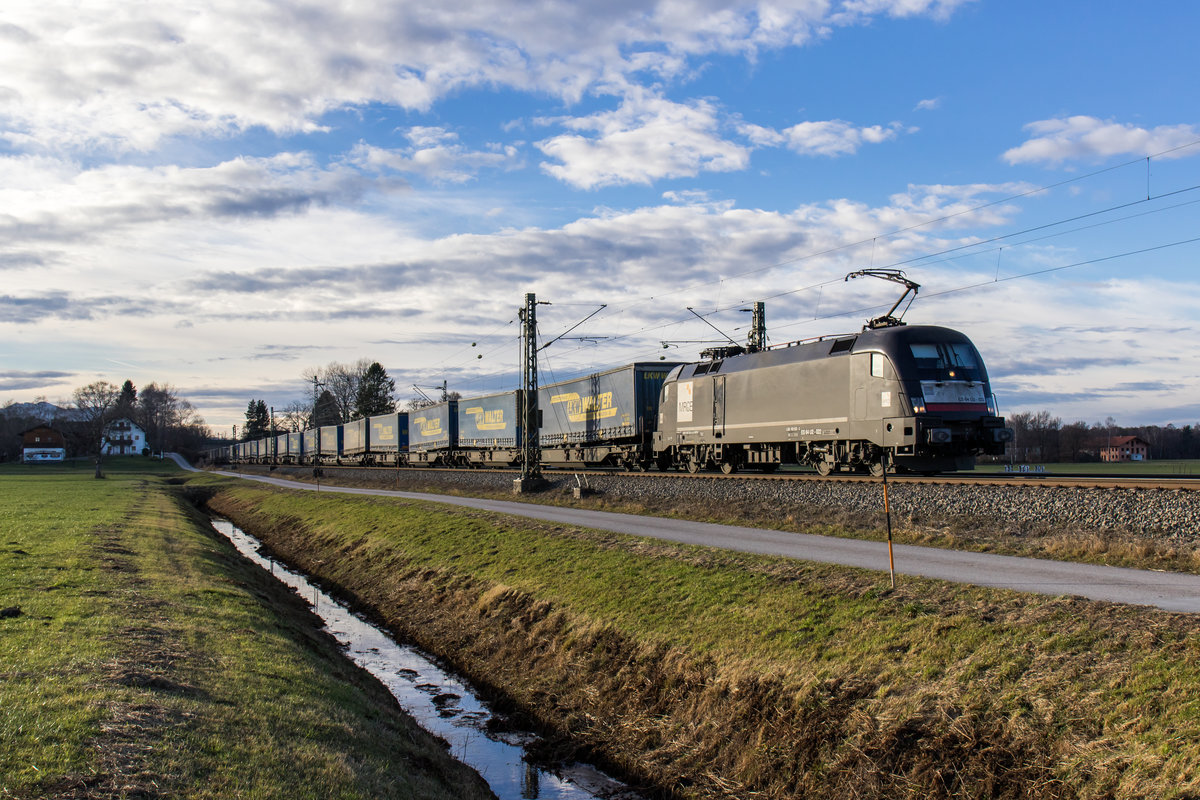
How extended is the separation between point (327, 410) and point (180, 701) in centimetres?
12182

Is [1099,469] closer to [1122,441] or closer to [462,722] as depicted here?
[462,722]

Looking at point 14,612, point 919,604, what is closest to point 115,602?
point 14,612

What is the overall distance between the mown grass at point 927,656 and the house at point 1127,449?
352ft

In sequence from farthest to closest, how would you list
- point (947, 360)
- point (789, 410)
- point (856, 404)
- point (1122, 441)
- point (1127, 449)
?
point (1127, 449), point (1122, 441), point (789, 410), point (856, 404), point (947, 360)

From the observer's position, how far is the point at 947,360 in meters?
19.3

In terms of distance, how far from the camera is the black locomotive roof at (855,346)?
63.3 feet

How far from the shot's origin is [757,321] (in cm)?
3834

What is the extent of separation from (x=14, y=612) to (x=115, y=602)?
1409mm

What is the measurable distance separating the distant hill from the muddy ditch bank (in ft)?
505

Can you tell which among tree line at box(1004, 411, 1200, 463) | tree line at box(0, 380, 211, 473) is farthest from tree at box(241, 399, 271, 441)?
tree line at box(1004, 411, 1200, 463)

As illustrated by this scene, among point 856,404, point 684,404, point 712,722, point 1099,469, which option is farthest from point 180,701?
point 1099,469

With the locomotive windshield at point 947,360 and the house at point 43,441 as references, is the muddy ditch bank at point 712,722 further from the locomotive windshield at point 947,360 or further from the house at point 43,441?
the house at point 43,441

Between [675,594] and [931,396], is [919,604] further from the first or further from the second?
[931,396]

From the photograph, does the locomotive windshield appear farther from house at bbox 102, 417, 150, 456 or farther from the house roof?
house at bbox 102, 417, 150, 456
